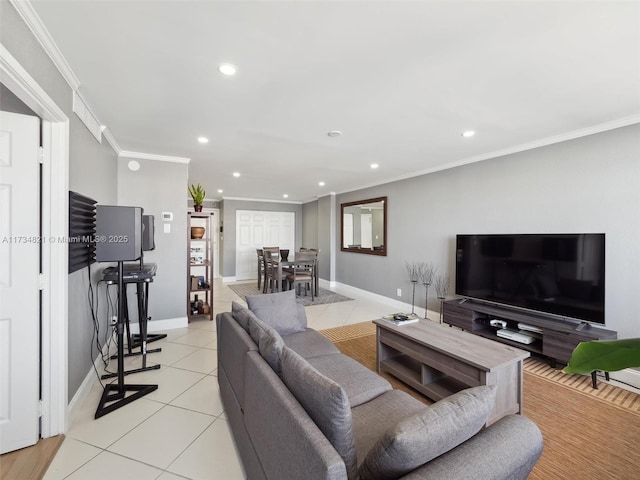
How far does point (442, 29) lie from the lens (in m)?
1.50

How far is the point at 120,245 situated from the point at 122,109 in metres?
1.19

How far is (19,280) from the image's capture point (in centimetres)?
172

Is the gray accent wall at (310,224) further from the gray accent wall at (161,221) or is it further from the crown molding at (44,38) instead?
the crown molding at (44,38)

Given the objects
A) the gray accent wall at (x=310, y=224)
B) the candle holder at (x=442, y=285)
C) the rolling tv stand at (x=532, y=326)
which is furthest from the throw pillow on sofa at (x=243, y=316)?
the gray accent wall at (x=310, y=224)

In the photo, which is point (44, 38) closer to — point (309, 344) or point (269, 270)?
point (309, 344)

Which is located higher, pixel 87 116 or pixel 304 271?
pixel 87 116

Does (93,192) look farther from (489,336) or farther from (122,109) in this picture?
(489,336)

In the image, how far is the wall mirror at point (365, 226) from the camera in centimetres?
566

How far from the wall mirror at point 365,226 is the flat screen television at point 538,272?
75.1 inches

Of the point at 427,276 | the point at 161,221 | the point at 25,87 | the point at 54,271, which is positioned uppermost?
the point at 25,87

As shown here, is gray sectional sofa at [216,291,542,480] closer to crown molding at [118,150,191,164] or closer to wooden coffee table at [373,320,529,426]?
wooden coffee table at [373,320,529,426]

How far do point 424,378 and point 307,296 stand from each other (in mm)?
3963

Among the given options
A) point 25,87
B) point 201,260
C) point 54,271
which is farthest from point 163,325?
point 25,87

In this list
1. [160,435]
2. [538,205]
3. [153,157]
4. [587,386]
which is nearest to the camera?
[160,435]
